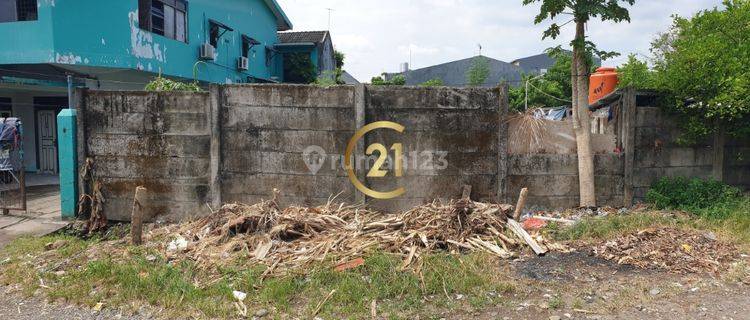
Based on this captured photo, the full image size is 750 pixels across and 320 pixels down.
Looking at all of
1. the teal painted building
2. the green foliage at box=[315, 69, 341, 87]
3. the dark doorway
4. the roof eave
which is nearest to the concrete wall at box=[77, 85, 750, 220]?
the teal painted building

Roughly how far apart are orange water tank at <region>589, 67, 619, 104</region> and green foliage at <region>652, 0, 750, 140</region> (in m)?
1.54

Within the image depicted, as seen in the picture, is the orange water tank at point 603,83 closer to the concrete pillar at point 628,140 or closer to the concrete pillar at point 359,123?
the concrete pillar at point 628,140

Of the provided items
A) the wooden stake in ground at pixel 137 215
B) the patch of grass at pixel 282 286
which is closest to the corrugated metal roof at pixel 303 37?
the wooden stake in ground at pixel 137 215

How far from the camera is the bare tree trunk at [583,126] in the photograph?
21.5ft

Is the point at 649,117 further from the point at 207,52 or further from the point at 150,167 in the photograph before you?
the point at 207,52

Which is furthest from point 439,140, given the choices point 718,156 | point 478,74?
point 478,74

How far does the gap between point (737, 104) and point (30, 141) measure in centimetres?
1552

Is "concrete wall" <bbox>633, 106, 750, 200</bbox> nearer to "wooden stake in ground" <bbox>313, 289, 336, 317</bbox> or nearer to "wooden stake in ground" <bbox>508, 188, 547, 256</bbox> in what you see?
"wooden stake in ground" <bbox>508, 188, 547, 256</bbox>

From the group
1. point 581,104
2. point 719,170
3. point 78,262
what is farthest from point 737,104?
point 78,262

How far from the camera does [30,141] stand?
1285cm

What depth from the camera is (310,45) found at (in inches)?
859

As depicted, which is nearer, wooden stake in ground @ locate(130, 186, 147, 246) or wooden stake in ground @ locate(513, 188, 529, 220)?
wooden stake in ground @ locate(130, 186, 147, 246)

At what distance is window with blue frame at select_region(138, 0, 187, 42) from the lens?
42.5ft

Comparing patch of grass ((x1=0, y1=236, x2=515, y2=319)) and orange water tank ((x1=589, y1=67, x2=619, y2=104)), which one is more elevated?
orange water tank ((x1=589, y1=67, x2=619, y2=104))
